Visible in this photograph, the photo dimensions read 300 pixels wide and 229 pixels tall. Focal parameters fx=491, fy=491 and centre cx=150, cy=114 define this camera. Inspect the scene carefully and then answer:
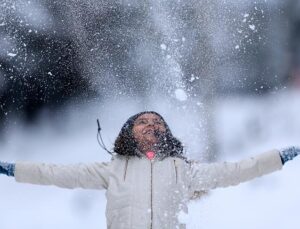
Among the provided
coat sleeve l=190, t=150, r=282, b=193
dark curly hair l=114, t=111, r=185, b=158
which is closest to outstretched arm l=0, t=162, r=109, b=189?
dark curly hair l=114, t=111, r=185, b=158

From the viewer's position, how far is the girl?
2.95 meters

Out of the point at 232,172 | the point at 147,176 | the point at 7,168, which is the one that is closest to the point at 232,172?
the point at 232,172

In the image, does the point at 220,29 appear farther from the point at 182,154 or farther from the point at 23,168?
the point at 23,168

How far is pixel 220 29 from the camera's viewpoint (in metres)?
7.50

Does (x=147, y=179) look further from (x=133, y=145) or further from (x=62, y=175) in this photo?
(x=62, y=175)

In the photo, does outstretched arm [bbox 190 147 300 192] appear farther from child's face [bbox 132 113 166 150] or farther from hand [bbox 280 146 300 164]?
child's face [bbox 132 113 166 150]

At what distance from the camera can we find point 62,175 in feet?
10.2

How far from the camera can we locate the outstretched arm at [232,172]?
317 centimetres

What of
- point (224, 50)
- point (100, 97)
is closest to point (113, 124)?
point (100, 97)

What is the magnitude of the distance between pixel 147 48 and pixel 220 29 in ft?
3.80

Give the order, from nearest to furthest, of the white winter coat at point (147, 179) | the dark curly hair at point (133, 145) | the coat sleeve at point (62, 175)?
the white winter coat at point (147, 179) → the coat sleeve at point (62, 175) → the dark curly hair at point (133, 145)

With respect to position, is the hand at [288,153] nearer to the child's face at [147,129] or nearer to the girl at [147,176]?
the girl at [147,176]

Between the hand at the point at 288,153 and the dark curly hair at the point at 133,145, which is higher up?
the dark curly hair at the point at 133,145

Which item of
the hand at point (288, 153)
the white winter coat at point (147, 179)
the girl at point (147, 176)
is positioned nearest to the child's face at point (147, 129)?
the girl at point (147, 176)
